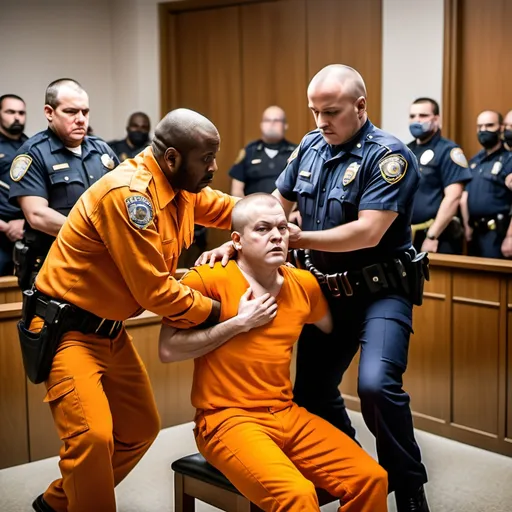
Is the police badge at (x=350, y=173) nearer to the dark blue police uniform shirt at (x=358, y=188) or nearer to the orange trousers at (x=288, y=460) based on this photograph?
the dark blue police uniform shirt at (x=358, y=188)

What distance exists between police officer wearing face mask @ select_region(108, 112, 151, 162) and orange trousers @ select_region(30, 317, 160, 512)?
4.28 m

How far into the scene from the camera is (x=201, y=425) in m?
2.57

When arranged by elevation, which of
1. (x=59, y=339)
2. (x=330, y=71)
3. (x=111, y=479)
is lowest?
(x=111, y=479)

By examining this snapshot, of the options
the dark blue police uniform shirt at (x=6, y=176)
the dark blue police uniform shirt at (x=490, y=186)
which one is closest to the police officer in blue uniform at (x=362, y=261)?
the dark blue police uniform shirt at (x=490, y=186)

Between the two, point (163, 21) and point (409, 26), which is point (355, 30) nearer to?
point (409, 26)

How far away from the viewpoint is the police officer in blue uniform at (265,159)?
632 cm

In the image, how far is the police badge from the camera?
2.81 m

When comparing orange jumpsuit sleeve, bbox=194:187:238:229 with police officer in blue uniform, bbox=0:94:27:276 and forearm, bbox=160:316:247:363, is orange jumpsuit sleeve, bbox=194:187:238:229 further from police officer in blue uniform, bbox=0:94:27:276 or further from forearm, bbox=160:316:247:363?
police officer in blue uniform, bbox=0:94:27:276

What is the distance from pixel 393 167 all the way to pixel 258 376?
0.79 meters

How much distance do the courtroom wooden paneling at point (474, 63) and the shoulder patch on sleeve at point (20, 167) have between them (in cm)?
309

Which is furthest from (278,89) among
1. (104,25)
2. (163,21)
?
(104,25)

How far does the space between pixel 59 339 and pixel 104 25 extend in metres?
5.87

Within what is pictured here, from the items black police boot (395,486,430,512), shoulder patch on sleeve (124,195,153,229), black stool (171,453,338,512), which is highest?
shoulder patch on sleeve (124,195,153,229)

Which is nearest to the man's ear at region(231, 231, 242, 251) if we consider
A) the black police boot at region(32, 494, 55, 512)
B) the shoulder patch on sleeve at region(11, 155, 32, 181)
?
the black police boot at region(32, 494, 55, 512)
